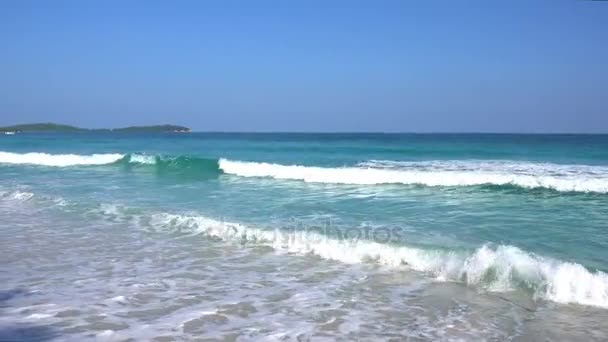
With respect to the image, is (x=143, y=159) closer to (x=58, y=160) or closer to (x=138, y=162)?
(x=138, y=162)

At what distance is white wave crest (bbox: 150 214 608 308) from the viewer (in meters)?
5.93

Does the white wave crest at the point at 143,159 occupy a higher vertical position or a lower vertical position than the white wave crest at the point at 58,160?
higher

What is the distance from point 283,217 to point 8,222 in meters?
5.52

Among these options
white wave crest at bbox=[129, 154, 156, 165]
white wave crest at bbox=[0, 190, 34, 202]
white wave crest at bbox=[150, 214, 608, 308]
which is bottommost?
white wave crest at bbox=[0, 190, 34, 202]

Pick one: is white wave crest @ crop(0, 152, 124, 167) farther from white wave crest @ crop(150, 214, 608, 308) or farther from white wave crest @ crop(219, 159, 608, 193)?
white wave crest @ crop(150, 214, 608, 308)

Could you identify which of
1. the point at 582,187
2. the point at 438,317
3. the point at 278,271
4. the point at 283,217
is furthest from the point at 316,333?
the point at 582,187

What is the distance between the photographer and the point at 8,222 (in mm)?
10602

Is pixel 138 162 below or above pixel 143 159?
below

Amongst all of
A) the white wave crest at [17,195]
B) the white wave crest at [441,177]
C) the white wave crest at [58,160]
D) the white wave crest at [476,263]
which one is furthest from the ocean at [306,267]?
the white wave crest at [58,160]

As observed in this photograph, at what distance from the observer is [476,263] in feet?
22.1

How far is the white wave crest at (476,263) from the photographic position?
5.93 meters

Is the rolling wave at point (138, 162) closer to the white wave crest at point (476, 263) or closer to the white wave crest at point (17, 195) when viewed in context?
the white wave crest at point (17, 195)

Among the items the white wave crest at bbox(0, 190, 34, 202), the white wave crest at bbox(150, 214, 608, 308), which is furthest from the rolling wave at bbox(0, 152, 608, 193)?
the white wave crest at bbox(150, 214, 608, 308)

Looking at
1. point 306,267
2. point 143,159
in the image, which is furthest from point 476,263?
point 143,159
